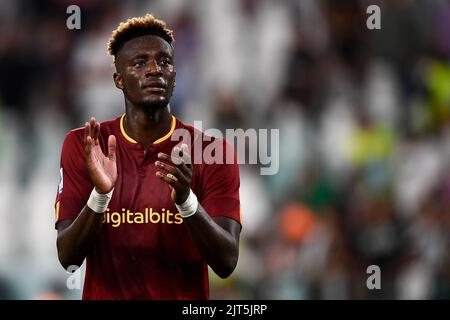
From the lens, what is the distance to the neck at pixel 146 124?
496cm

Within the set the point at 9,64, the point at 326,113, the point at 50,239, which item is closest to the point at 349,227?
the point at 326,113

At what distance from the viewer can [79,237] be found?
4629 mm

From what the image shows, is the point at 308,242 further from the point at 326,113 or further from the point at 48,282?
the point at 48,282

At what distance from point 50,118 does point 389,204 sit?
325 cm

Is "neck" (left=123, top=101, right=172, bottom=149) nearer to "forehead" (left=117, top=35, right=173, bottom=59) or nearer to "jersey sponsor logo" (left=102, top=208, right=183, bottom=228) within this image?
"forehead" (left=117, top=35, right=173, bottom=59)

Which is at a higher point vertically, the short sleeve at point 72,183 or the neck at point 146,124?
the neck at point 146,124

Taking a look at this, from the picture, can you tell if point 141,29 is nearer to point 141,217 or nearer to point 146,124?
point 146,124

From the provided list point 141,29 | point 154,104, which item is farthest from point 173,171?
point 141,29

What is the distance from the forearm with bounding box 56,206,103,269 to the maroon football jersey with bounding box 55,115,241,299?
0.17 meters

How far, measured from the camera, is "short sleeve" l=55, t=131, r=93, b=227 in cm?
489

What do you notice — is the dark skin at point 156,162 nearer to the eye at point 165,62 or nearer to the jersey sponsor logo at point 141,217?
the eye at point 165,62

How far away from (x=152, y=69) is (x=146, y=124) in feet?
1.12

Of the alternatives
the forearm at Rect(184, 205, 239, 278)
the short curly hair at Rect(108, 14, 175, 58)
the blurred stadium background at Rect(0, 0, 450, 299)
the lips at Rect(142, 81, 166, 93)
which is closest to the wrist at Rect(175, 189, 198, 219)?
the forearm at Rect(184, 205, 239, 278)

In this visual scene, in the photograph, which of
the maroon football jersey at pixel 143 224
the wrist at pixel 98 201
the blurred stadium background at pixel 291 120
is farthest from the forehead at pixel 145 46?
the blurred stadium background at pixel 291 120
